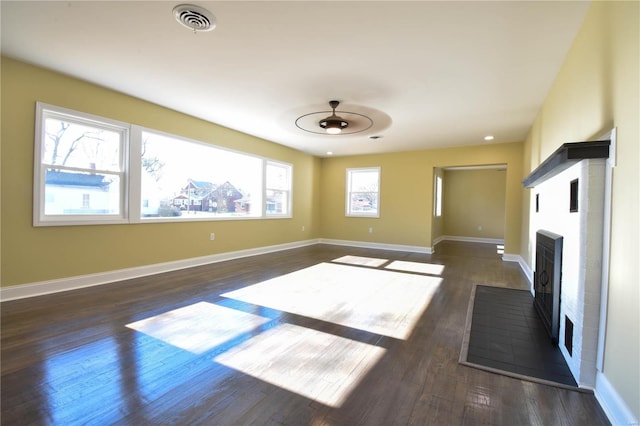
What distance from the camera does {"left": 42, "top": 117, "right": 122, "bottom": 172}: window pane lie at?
3.44 m

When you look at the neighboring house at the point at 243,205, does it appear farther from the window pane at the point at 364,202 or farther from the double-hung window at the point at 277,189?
the window pane at the point at 364,202

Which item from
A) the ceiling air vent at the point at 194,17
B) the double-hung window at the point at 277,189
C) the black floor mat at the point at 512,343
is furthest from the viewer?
the double-hung window at the point at 277,189

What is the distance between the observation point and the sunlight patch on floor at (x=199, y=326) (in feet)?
7.54

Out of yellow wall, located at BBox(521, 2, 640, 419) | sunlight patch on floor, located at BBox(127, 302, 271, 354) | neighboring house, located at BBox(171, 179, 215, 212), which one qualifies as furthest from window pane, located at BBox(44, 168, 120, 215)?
yellow wall, located at BBox(521, 2, 640, 419)

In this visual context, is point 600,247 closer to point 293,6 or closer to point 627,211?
point 627,211

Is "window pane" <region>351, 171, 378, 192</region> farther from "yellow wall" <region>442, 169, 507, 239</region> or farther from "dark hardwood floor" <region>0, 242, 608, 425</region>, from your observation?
"dark hardwood floor" <region>0, 242, 608, 425</region>

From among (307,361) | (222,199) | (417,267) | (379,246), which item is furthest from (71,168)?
(379,246)

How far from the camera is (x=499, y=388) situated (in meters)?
1.78

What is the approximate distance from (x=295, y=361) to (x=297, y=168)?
20.1ft

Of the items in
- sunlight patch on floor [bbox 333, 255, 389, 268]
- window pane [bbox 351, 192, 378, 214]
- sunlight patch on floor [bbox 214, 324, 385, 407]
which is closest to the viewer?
sunlight patch on floor [bbox 214, 324, 385, 407]

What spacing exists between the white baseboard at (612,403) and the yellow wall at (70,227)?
4995mm

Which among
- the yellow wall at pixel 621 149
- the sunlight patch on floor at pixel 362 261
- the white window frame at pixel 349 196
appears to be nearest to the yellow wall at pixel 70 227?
the sunlight patch on floor at pixel 362 261

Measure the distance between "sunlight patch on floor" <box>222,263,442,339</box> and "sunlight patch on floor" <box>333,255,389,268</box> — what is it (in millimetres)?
684

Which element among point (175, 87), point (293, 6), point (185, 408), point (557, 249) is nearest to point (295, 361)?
point (185, 408)
